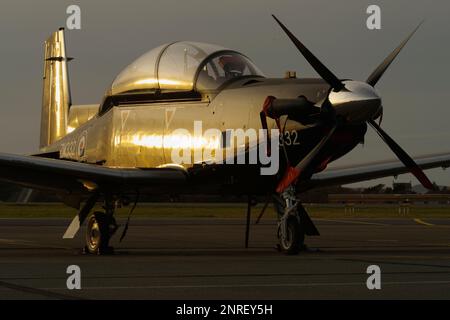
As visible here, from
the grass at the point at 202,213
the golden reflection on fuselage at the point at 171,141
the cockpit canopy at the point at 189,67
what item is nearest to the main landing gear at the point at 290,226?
the golden reflection on fuselage at the point at 171,141

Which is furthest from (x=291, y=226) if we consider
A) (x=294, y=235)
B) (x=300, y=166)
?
(x=300, y=166)

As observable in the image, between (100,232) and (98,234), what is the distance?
0.06 meters

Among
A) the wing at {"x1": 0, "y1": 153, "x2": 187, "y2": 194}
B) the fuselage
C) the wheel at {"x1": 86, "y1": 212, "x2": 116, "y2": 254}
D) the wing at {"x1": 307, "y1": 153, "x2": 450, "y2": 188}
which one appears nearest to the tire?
the wheel at {"x1": 86, "y1": 212, "x2": 116, "y2": 254}

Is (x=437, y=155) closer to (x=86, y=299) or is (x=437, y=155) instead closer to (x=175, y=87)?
(x=175, y=87)

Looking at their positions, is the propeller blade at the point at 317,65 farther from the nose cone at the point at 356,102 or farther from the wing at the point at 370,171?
the wing at the point at 370,171

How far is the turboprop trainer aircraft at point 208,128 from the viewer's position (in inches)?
602

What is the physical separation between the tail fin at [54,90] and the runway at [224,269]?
10.8ft

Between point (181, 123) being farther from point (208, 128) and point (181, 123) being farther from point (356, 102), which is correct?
point (356, 102)

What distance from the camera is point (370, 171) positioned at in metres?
20.6

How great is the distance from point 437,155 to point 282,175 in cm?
643

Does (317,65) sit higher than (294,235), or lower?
higher
